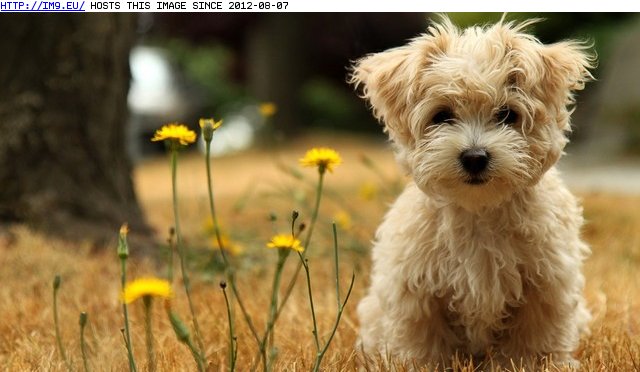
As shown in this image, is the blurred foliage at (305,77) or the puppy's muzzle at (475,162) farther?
the blurred foliage at (305,77)

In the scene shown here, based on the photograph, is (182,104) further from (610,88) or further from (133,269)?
(133,269)

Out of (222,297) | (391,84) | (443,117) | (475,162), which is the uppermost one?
(391,84)

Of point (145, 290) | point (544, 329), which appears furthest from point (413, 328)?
point (145, 290)

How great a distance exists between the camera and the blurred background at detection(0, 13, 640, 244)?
4816 millimetres

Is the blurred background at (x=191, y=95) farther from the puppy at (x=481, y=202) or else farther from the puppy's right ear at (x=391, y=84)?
the puppy at (x=481, y=202)

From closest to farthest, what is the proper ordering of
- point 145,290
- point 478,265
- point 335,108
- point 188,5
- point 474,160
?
point 145,290
point 474,160
point 478,265
point 188,5
point 335,108

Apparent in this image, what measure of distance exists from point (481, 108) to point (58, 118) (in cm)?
298

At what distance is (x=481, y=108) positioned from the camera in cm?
279

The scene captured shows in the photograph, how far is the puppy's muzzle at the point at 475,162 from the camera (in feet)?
8.86

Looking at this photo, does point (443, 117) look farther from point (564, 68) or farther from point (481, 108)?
point (564, 68)

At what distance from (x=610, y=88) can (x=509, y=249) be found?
955 centimetres

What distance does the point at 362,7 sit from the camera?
11.8 feet

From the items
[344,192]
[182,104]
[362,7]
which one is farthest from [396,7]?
[182,104]

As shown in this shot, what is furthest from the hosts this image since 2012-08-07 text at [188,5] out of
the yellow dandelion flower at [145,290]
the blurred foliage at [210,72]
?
the blurred foliage at [210,72]
